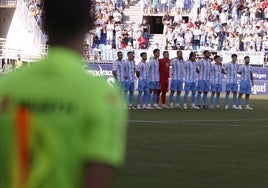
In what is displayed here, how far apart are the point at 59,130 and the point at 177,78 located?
31100 mm

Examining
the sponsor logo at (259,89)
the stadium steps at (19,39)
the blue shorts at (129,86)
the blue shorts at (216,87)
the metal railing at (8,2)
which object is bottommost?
the sponsor logo at (259,89)

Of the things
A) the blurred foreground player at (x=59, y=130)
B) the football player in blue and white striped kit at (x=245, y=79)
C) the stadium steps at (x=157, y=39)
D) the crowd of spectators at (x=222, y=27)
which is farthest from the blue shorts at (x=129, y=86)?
the blurred foreground player at (x=59, y=130)

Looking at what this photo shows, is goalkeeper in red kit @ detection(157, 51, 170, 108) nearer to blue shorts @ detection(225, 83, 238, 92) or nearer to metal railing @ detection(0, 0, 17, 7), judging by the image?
blue shorts @ detection(225, 83, 238, 92)

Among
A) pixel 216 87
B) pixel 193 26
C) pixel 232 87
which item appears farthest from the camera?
pixel 193 26

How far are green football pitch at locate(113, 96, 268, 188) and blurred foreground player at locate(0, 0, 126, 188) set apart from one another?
840cm

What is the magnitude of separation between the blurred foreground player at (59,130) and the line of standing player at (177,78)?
1131 inches

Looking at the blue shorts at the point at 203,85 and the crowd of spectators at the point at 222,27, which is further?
the crowd of spectators at the point at 222,27

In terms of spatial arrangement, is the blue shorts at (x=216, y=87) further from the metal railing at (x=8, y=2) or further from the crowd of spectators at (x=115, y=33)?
the metal railing at (x=8, y=2)

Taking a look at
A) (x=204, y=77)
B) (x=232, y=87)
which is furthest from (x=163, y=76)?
(x=232, y=87)

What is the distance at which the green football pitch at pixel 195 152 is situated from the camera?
A: 1305 centimetres

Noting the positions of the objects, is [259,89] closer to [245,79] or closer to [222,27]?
[222,27]

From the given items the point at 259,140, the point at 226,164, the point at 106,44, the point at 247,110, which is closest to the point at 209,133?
the point at 259,140

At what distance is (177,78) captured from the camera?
114 ft

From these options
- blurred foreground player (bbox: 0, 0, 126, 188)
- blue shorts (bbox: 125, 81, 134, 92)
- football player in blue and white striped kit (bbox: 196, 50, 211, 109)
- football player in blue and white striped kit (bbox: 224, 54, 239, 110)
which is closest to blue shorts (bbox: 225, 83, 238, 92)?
football player in blue and white striped kit (bbox: 224, 54, 239, 110)
